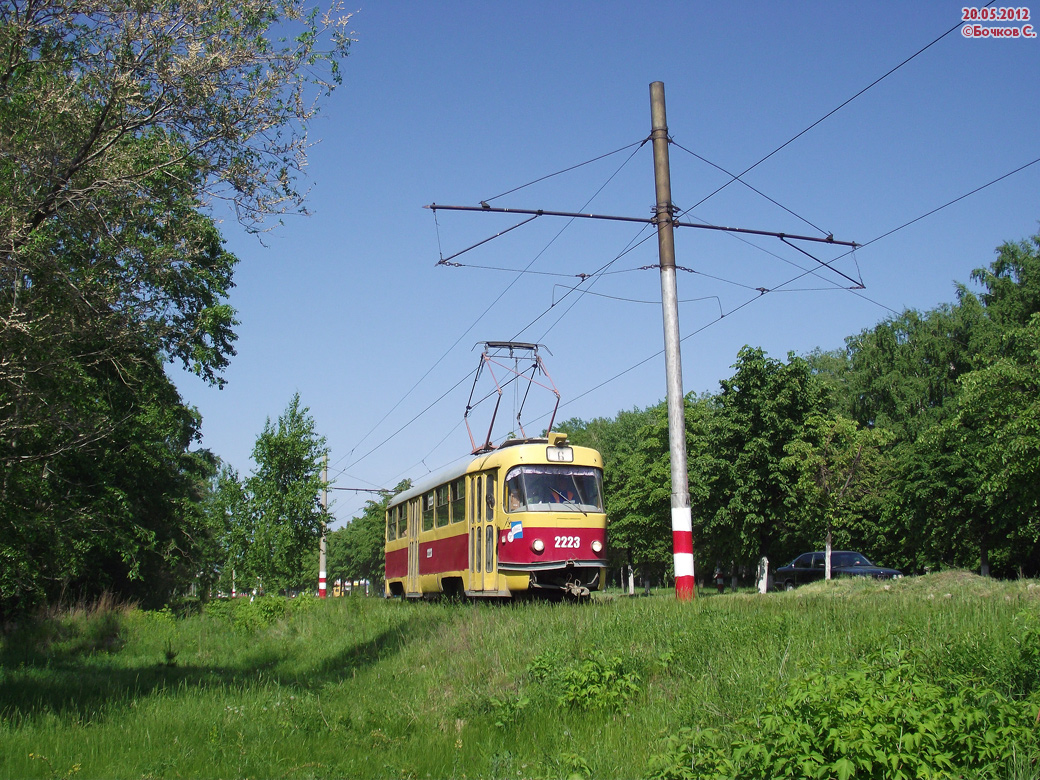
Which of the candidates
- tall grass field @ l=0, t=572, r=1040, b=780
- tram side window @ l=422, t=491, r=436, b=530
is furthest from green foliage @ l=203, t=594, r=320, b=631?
tall grass field @ l=0, t=572, r=1040, b=780

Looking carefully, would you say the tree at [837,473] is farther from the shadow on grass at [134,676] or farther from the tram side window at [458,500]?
the shadow on grass at [134,676]

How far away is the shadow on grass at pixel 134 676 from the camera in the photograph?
11055 millimetres

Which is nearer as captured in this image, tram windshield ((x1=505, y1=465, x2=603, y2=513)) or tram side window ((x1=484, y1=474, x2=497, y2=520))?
tram windshield ((x1=505, y1=465, x2=603, y2=513))

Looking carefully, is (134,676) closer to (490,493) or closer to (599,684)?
(490,493)

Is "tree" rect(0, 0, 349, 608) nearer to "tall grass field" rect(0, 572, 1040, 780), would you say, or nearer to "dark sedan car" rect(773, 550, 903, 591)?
"tall grass field" rect(0, 572, 1040, 780)

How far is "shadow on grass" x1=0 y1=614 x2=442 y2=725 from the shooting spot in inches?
435

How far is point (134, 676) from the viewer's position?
1516 centimetres

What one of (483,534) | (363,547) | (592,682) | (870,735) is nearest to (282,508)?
(483,534)

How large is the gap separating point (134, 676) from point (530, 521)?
23.4 feet

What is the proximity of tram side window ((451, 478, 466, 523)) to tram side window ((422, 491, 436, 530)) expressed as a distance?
5.79 feet

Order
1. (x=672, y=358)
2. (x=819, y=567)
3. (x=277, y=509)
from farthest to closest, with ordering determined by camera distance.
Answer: (x=819, y=567) → (x=277, y=509) → (x=672, y=358)

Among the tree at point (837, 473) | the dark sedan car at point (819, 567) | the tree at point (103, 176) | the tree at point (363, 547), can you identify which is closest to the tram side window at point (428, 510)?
the tree at point (103, 176)

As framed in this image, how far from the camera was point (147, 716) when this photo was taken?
1016 centimetres

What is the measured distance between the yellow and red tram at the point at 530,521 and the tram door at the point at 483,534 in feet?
0.06
